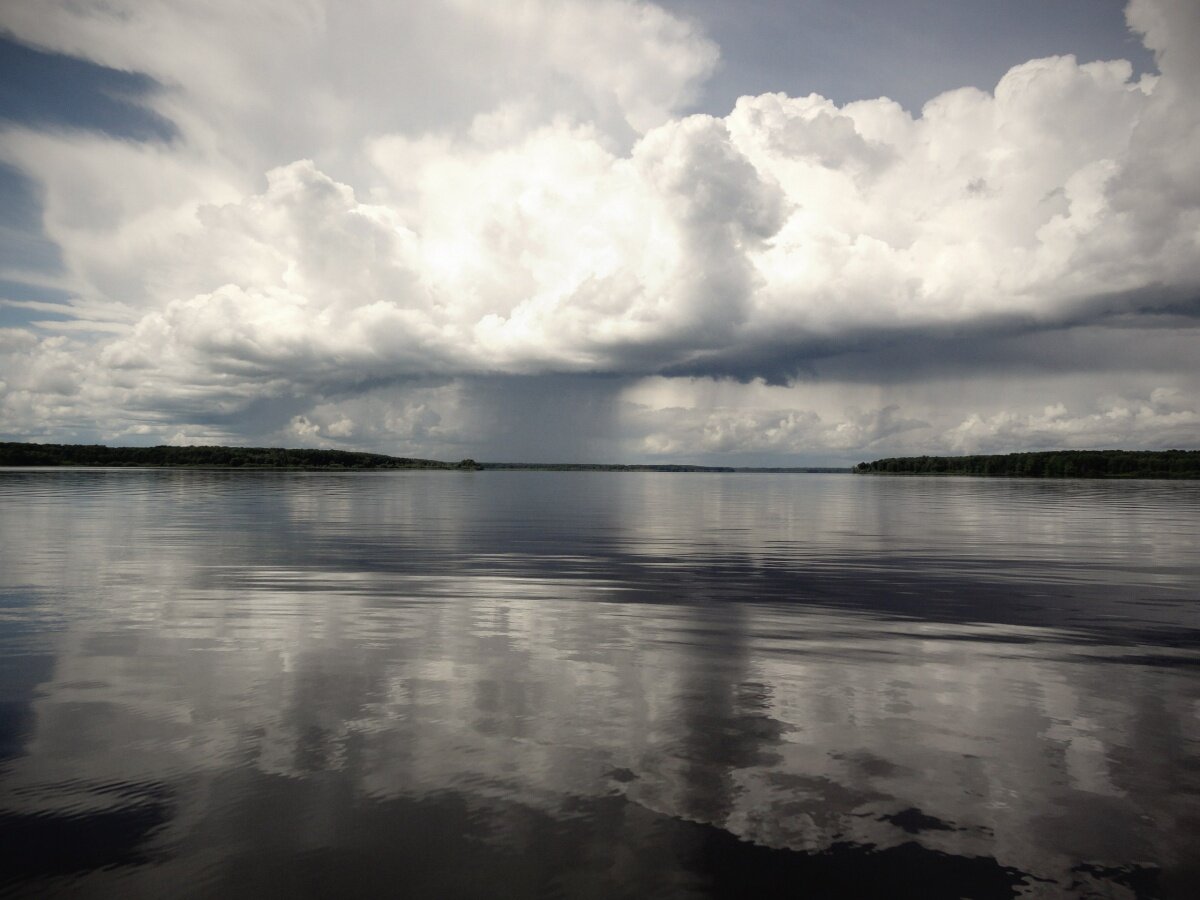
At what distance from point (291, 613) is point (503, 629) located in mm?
7571

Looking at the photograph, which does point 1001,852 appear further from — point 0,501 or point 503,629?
point 0,501

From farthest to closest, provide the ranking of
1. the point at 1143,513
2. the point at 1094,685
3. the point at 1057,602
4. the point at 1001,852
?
1. the point at 1143,513
2. the point at 1057,602
3. the point at 1094,685
4. the point at 1001,852

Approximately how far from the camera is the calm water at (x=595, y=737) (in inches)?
342

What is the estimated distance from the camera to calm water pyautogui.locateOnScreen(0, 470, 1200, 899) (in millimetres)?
8695

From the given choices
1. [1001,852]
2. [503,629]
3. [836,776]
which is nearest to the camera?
[1001,852]

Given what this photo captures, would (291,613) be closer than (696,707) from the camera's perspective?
No

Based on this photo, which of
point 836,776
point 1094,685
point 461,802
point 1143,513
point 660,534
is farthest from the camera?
point 1143,513

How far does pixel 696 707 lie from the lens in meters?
14.0

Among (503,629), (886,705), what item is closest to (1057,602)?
(886,705)

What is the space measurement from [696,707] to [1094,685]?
31.5ft

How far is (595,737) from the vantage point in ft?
41.5

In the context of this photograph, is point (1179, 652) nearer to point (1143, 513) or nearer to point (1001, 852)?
point (1001, 852)

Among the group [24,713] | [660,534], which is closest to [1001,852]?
[24,713]

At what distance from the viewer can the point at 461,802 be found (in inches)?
401
